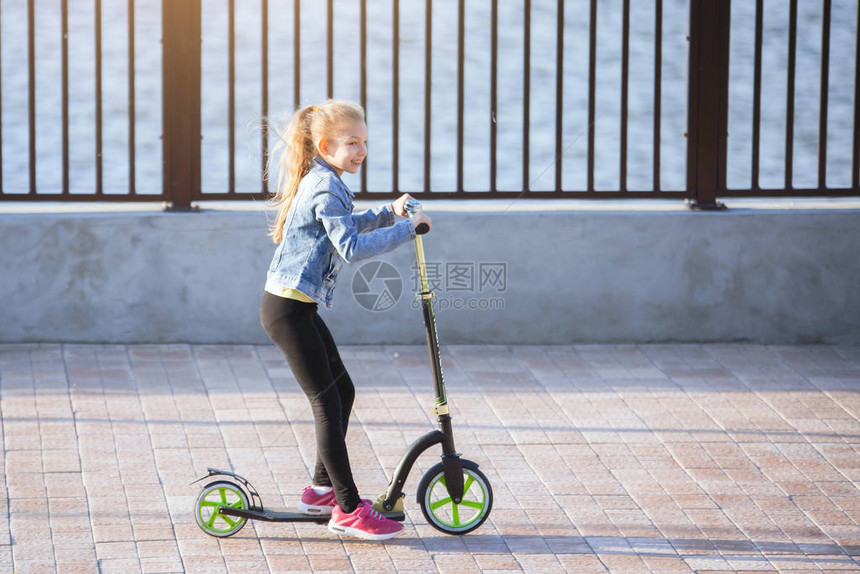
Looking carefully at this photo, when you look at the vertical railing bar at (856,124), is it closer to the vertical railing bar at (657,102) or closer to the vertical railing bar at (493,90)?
the vertical railing bar at (657,102)

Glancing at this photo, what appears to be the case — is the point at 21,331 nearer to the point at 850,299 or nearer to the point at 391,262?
the point at 391,262

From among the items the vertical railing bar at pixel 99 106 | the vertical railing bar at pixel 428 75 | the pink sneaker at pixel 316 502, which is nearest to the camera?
the pink sneaker at pixel 316 502

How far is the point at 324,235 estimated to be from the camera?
402cm

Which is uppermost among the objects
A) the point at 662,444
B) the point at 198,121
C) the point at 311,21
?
the point at 311,21

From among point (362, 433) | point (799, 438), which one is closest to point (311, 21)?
point (362, 433)

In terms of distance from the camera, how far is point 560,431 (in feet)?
17.8

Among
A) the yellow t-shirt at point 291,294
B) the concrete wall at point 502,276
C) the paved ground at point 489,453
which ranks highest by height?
the yellow t-shirt at point 291,294

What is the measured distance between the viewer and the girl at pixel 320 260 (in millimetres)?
4016

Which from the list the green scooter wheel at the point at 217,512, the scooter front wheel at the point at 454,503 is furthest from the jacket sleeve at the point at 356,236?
the green scooter wheel at the point at 217,512

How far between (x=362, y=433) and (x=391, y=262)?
1651 millimetres

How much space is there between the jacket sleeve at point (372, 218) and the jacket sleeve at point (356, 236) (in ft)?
0.37

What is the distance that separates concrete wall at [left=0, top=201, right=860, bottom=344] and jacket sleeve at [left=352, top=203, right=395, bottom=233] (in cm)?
266

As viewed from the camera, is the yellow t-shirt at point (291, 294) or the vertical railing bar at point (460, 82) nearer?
the yellow t-shirt at point (291, 294)

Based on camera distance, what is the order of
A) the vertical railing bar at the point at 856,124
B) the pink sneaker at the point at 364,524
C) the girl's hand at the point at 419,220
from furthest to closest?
the vertical railing bar at the point at 856,124 → the pink sneaker at the point at 364,524 → the girl's hand at the point at 419,220
